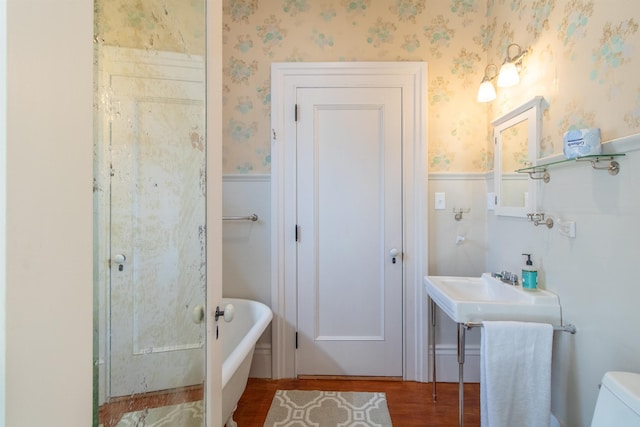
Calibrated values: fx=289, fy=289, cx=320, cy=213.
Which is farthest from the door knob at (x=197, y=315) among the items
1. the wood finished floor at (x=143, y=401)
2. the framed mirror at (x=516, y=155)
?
the framed mirror at (x=516, y=155)

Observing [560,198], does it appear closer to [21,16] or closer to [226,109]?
[21,16]

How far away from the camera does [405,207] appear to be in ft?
6.72

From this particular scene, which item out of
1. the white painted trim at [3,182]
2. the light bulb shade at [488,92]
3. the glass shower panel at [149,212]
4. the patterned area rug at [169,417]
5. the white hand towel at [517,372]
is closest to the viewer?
the white painted trim at [3,182]

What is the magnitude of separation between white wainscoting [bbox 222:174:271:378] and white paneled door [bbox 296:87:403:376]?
251mm

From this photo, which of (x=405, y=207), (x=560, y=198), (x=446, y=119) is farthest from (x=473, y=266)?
(x=446, y=119)

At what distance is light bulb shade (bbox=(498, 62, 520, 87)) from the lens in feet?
5.35

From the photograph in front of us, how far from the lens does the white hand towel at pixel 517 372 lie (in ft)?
4.15

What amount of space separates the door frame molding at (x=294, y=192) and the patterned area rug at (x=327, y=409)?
25 centimetres

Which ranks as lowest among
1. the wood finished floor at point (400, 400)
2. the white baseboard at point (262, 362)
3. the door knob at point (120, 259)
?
the wood finished floor at point (400, 400)

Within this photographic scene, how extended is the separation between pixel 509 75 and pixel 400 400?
6.74 feet

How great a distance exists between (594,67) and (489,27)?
1.09 m

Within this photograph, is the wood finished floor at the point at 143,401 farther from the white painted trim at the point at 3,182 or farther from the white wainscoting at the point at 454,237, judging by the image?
the white wainscoting at the point at 454,237

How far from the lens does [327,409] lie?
1.75 meters

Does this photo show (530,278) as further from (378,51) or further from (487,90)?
(378,51)
